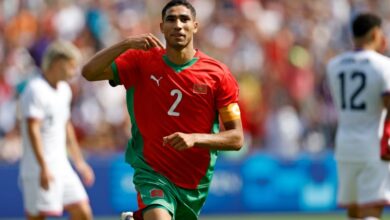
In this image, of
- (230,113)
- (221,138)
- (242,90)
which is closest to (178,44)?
(230,113)

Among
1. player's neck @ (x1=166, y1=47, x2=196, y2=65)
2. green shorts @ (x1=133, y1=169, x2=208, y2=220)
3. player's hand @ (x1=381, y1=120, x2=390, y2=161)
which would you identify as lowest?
player's hand @ (x1=381, y1=120, x2=390, y2=161)

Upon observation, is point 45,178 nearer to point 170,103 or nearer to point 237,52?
point 170,103

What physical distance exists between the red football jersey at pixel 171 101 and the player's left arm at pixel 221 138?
0.09 meters

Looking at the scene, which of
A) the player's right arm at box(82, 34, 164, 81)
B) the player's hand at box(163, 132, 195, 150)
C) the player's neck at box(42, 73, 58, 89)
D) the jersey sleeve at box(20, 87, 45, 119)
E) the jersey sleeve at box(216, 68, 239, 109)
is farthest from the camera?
the player's neck at box(42, 73, 58, 89)

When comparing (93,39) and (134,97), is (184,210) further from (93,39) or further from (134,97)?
(93,39)

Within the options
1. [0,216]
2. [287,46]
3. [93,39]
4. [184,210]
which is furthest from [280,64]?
[184,210]

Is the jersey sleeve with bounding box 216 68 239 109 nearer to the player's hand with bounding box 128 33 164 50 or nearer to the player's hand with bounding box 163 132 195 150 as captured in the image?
the player's hand with bounding box 128 33 164 50

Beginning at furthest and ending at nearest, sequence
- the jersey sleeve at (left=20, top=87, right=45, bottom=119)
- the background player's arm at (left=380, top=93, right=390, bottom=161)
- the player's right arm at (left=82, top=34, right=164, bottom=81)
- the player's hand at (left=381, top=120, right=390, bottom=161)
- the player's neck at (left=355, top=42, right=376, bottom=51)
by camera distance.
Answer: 1. the jersey sleeve at (left=20, top=87, right=45, bottom=119)
2. the player's neck at (left=355, top=42, right=376, bottom=51)
3. the player's hand at (left=381, top=120, right=390, bottom=161)
4. the background player's arm at (left=380, top=93, right=390, bottom=161)
5. the player's right arm at (left=82, top=34, right=164, bottom=81)

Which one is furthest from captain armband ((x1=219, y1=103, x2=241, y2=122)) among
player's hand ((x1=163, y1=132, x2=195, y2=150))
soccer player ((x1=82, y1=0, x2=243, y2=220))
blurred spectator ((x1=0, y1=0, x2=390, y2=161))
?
blurred spectator ((x1=0, y1=0, x2=390, y2=161))

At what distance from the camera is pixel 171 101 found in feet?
30.9

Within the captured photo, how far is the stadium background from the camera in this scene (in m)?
19.0

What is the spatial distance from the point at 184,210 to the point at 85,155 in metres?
9.23

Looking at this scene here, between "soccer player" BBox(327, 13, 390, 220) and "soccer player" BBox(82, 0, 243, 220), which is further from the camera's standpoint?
"soccer player" BBox(327, 13, 390, 220)

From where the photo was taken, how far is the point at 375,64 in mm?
11859
